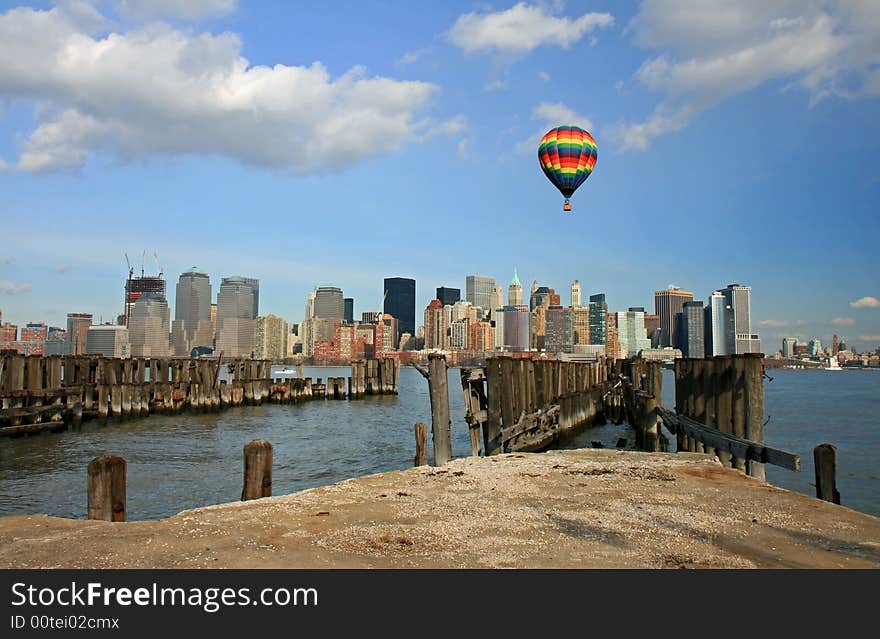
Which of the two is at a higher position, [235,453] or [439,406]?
[439,406]

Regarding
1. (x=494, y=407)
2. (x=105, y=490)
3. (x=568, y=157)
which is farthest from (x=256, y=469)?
(x=568, y=157)

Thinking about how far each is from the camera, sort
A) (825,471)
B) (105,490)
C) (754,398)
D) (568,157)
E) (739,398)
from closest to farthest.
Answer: (105,490) < (825,471) < (754,398) < (739,398) < (568,157)

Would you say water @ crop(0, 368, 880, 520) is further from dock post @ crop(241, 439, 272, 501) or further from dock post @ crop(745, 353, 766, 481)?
dock post @ crop(241, 439, 272, 501)

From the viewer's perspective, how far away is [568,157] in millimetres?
38625

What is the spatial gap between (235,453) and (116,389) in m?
17.0

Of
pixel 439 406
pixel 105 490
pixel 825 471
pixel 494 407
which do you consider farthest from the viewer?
pixel 494 407

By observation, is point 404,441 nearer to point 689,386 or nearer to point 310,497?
point 689,386

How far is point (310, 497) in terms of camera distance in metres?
9.98

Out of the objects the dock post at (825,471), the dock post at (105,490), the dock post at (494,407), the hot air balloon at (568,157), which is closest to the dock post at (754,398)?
the dock post at (825,471)

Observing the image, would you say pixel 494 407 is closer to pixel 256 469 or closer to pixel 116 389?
pixel 256 469

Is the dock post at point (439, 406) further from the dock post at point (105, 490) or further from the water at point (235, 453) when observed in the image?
the dock post at point (105, 490)

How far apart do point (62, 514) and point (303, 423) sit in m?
25.9

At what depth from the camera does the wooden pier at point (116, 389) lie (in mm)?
31844
